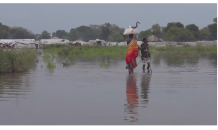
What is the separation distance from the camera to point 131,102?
28.6 feet

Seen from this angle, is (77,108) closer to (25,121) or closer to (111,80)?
(25,121)

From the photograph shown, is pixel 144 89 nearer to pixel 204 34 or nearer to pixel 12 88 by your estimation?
pixel 12 88

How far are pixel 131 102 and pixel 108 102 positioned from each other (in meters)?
0.50

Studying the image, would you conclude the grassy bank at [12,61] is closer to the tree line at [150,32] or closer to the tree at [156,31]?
the tree line at [150,32]

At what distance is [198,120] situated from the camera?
6984 mm

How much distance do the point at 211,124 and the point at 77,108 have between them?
8.80ft

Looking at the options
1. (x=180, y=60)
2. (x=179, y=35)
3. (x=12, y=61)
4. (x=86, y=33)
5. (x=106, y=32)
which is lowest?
(x=180, y=60)

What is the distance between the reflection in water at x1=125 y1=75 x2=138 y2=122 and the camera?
7.22 m

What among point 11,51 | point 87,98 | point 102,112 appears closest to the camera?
point 102,112

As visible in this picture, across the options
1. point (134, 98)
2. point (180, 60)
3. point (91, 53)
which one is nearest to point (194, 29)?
point (91, 53)

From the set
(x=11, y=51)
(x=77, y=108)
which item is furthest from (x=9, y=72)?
(x=77, y=108)

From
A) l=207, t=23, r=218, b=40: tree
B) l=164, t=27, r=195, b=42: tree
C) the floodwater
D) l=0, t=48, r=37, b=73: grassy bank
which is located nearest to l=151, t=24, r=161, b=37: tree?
l=207, t=23, r=218, b=40: tree

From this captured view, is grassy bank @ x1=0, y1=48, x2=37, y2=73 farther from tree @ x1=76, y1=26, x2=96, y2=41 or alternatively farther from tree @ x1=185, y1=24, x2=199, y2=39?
tree @ x1=76, y1=26, x2=96, y2=41

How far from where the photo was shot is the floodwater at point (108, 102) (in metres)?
6.97
